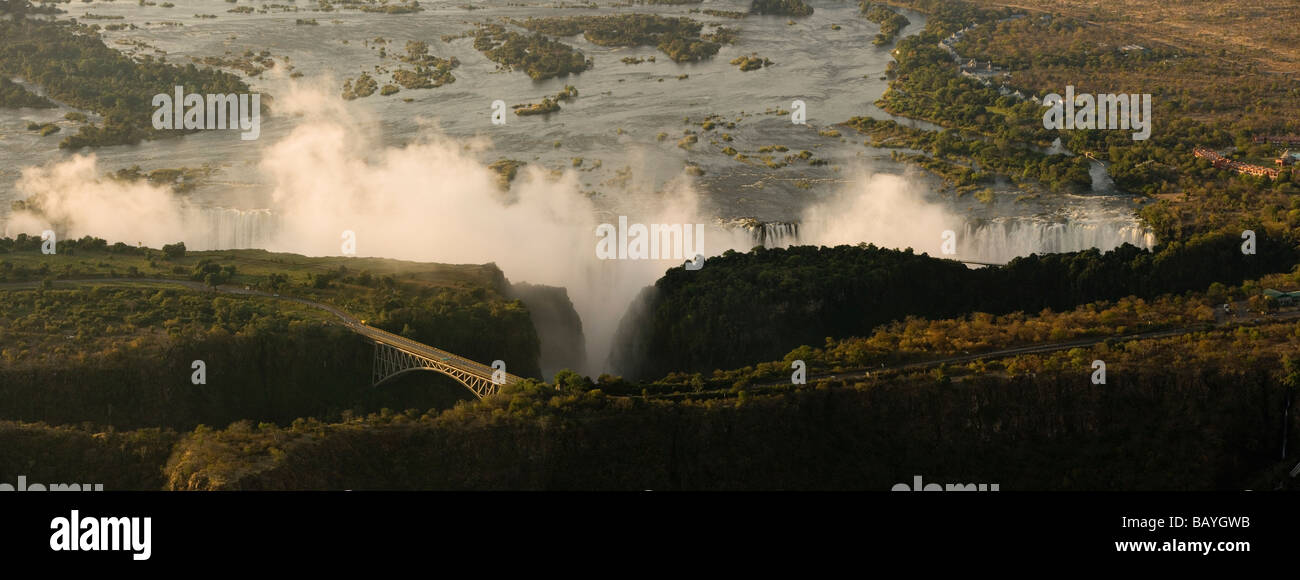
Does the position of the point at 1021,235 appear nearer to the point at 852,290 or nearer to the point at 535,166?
the point at 852,290

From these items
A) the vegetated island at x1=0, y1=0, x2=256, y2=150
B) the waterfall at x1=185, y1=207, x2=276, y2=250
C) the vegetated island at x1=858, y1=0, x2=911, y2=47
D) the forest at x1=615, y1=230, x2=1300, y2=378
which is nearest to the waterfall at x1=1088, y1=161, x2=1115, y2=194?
the forest at x1=615, y1=230, x2=1300, y2=378

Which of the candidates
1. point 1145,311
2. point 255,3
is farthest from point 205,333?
point 255,3

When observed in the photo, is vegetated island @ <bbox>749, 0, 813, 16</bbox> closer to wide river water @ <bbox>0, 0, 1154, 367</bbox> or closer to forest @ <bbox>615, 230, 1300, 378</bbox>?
wide river water @ <bbox>0, 0, 1154, 367</bbox>

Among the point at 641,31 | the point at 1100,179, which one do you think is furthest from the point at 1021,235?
the point at 641,31

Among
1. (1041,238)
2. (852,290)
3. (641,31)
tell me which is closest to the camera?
(852,290)

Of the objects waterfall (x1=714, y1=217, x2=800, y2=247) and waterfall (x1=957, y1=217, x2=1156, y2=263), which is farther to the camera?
waterfall (x1=714, y1=217, x2=800, y2=247)

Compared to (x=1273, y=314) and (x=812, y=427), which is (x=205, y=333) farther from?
(x=1273, y=314)
